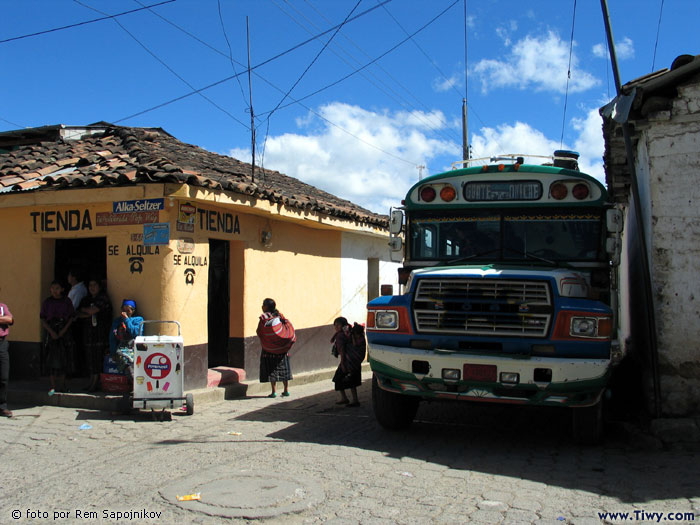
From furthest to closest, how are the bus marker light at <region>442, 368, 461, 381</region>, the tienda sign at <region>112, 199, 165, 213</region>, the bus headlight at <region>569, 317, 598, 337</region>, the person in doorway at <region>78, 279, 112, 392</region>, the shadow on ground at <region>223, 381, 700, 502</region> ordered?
1. the person in doorway at <region>78, 279, 112, 392</region>
2. the tienda sign at <region>112, 199, 165, 213</region>
3. the bus marker light at <region>442, 368, 461, 381</region>
4. the bus headlight at <region>569, 317, 598, 337</region>
5. the shadow on ground at <region>223, 381, 700, 502</region>

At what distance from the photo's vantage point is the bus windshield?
22.1 ft

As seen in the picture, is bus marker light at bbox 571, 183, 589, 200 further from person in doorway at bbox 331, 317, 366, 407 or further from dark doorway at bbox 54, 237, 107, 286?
dark doorway at bbox 54, 237, 107, 286

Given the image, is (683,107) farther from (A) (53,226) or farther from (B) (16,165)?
(B) (16,165)

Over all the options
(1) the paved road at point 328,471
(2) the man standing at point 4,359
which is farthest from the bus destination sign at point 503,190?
(2) the man standing at point 4,359

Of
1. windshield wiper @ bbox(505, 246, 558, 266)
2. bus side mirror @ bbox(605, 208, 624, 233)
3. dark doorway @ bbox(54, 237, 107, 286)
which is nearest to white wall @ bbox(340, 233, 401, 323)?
dark doorway @ bbox(54, 237, 107, 286)

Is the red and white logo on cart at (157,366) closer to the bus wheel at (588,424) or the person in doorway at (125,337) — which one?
the person in doorway at (125,337)

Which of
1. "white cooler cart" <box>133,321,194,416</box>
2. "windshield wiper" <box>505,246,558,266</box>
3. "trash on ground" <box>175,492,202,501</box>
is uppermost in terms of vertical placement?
"windshield wiper" <box>505,246,558,266</box>

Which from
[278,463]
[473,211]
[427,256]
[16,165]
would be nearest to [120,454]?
[278,463]

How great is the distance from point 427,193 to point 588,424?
10.0 feet

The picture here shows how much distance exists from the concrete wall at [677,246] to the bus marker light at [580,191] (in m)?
0.73

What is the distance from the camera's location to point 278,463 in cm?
569

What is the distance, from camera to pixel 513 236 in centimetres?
691

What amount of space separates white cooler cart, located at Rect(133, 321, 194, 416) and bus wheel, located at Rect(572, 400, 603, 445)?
474 centimetres

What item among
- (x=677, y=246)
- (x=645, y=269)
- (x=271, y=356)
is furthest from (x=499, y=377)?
(x=271, y=356)
